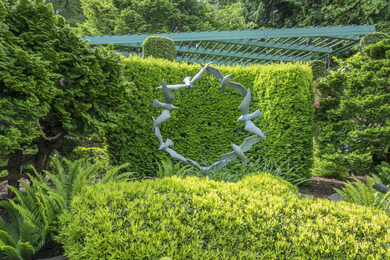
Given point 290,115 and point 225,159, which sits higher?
point 290,115

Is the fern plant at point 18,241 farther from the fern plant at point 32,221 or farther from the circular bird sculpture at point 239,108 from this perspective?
the circular bird sculpture at point 239,108

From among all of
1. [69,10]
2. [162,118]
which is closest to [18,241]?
[162,118]

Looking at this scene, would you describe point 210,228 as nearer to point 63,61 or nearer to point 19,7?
point 63,61

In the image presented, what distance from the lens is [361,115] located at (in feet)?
15.9

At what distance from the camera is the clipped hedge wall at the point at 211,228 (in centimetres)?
197

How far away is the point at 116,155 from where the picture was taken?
5.15m

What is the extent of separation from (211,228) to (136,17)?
17.4 meters

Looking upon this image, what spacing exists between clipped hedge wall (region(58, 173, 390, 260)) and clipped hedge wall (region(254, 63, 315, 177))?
2943 millimetres

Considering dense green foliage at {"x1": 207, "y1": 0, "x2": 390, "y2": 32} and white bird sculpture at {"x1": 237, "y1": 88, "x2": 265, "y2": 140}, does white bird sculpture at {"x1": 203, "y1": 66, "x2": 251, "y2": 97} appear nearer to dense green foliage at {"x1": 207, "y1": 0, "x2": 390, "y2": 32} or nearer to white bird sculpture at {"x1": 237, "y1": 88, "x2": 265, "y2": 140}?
white bird sculpture at {"x1": 237, "y1": 88, "x2": 265, "y2": 140}

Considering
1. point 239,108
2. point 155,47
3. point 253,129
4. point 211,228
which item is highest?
point 155,47

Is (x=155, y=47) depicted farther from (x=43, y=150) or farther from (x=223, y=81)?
(x=43, y=150)

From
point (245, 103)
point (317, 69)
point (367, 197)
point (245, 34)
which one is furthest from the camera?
point (317, 69)

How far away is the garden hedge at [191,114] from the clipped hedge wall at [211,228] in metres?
2.69

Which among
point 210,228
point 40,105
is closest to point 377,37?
point 210,228
